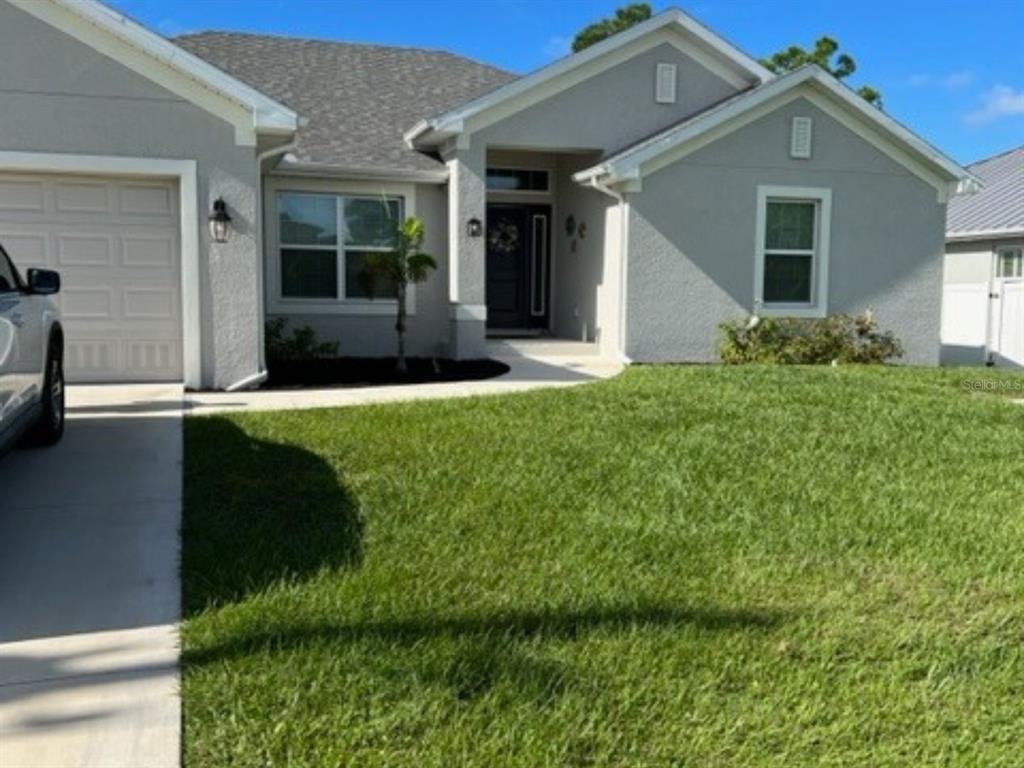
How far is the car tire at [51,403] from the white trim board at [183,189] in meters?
3.01

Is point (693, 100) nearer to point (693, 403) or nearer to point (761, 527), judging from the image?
point (693, 403)

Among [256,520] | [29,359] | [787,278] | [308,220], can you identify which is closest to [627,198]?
[787,278]

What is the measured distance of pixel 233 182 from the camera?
10.3 meters

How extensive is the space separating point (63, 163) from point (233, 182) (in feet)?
5.72

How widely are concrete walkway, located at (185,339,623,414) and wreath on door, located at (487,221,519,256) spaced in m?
2.28

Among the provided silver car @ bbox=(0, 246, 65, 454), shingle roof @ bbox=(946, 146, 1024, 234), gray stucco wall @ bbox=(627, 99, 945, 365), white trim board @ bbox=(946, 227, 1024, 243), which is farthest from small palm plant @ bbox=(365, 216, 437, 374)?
white trim board @ bbox=(946, 227, 1024, 243)

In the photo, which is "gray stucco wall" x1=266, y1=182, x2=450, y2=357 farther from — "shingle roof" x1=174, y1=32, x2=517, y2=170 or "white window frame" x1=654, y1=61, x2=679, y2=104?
"white window frame" x1=654, y1=61, x2=679, y2=104

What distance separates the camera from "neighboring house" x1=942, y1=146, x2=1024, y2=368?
18.6m

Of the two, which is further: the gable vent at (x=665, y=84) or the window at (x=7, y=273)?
the gable vent at (x=665, y=84)

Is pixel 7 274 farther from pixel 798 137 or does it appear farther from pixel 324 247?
pixel 798 137

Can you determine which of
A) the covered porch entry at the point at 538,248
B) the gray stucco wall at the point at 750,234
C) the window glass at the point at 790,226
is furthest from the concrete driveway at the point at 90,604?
the window glass at the point at 790,226

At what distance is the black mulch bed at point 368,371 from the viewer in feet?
38.2

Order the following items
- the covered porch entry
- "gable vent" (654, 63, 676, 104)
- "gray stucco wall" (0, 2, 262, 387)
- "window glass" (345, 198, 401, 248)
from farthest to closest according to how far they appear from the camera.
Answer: the covered porch entry → "gable vent" (654, 63, 676, 104) → "window glass" (345, 198, 401, 248) → "gray stucco wall" (0, 2, 262, 387)

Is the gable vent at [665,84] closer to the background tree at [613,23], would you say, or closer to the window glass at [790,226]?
the window glass at [790,226]
